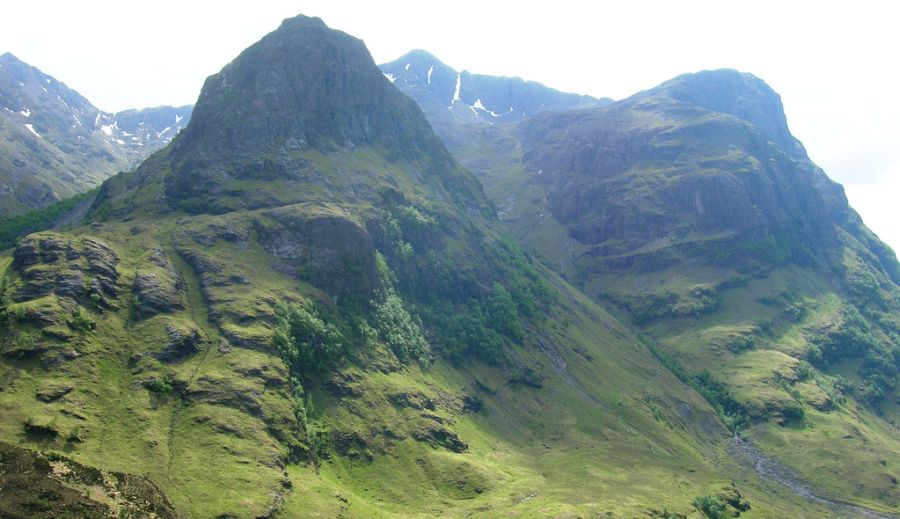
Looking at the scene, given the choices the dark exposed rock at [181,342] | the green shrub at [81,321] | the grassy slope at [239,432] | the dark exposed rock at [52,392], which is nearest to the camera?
the grassy slope at [239,432]

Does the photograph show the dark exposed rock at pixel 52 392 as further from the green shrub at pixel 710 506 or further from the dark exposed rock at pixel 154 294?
the green shrub at pixel 710 506

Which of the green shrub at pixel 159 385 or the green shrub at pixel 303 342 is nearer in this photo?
the green shrub at pixel 159 385

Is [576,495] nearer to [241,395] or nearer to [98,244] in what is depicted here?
[241,395]

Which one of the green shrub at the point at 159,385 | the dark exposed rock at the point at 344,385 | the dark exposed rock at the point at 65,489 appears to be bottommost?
the dark exposed rock at the point at 65,489

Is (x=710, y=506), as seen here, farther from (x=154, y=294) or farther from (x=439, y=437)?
(x=154, y=294)

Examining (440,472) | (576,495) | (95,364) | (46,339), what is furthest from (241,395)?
(576,495)

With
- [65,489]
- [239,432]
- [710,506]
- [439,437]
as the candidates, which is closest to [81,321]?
[239,432]

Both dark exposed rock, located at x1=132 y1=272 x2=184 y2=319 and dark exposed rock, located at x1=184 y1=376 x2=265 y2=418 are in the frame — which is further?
dark exposed rock, located at x1=132 y1=272 x2=184 y2=319

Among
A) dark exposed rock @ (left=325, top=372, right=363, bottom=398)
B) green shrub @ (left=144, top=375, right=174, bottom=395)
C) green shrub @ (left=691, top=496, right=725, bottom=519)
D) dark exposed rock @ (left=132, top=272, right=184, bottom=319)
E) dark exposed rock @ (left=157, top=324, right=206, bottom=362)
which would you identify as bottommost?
green shrub @ (left=691, top=496, right=725, bottom=519)

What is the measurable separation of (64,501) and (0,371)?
50.4m

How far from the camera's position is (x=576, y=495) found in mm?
173250

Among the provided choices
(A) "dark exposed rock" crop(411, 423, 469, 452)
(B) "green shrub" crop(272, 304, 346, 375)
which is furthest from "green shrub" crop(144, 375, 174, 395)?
(A) "dark exposed rock" crop(411, 423, 469, 452)

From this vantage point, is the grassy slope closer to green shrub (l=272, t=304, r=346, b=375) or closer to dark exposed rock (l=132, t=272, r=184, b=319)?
dark exposed rock (l=132, t=272, r=184, b=319)

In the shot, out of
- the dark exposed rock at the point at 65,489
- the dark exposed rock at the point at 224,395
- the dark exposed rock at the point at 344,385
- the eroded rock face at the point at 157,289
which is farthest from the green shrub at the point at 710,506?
the eroded rock face at the point at 157,289
